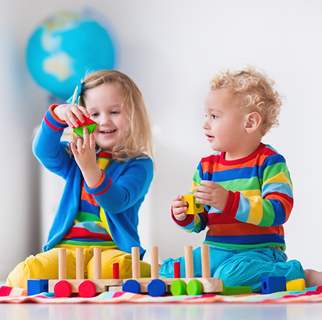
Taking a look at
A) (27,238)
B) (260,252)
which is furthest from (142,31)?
(260,252)

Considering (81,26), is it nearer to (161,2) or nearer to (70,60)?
(70,60)

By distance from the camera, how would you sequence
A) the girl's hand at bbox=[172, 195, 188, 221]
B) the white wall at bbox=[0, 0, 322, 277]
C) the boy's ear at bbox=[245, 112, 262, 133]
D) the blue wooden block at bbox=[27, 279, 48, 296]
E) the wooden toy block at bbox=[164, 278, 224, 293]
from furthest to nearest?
the white wall at bbox=[0, 0, 322, 277] → the boy's ear at bbox=[245, 112, 262, 133] → the girl's hand at bbox=[172, 195, 188, 221] → the blue wooden block at bbox=[27, 279, 48, 296] → the wooden toy block at bbox=[164, 278, 224, 293]

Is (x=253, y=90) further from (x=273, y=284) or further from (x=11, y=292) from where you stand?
(x=11, y=292)

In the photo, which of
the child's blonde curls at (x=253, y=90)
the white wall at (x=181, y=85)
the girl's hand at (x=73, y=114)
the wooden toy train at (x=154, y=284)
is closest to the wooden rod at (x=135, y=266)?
the wooden toy train at (x=154, y=284)

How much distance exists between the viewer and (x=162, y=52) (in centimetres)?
236

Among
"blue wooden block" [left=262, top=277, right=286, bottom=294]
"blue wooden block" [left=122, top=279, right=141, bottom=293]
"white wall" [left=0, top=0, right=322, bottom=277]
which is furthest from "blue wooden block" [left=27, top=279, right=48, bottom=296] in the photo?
"white wall" [left=0, top=0, right=322, bottom=277]

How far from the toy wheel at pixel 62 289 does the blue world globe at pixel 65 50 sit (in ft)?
4.14

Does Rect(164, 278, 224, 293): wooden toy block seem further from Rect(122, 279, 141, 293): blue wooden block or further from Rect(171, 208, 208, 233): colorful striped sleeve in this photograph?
Rect(171, 208, 208, 233): colorful striped sleeve

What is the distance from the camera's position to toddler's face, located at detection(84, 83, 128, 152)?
143 centimetres

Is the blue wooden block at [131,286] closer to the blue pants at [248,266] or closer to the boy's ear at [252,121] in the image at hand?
the blue pants at [248,266]

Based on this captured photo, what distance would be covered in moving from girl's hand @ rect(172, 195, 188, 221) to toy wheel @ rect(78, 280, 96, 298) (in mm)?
255

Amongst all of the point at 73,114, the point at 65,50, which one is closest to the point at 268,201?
the point at 73,114

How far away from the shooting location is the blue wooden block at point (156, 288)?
0.91 m

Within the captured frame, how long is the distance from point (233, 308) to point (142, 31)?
182 cm
